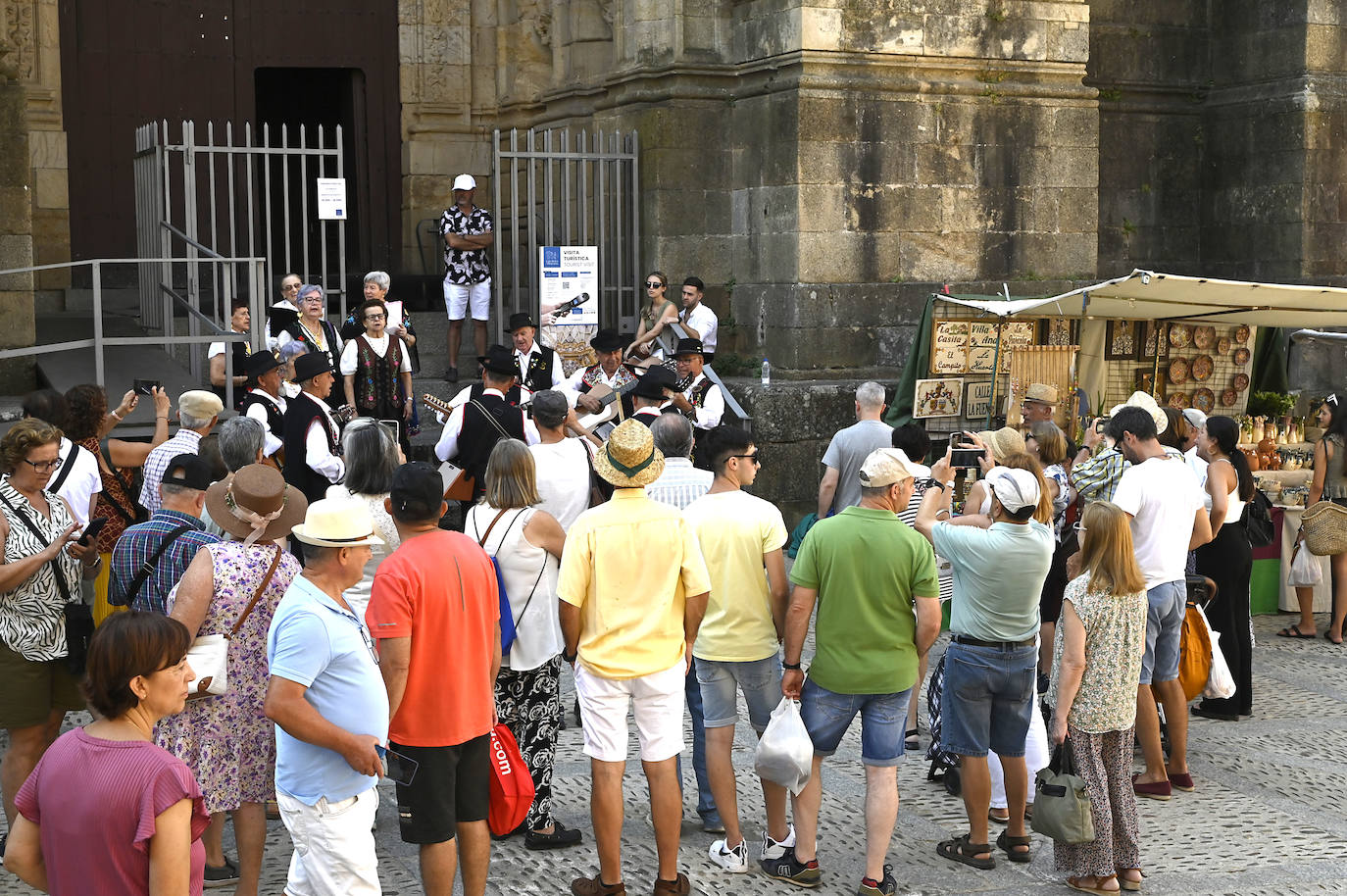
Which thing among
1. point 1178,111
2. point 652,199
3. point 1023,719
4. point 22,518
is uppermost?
point 1178,111

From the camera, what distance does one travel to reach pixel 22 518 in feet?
18.2

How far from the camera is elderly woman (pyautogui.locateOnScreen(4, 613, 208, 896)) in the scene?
3236mm

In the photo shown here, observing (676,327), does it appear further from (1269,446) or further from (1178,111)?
(1178,111)

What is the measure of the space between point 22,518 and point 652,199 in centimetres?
830

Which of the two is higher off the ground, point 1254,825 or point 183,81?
point 183,81

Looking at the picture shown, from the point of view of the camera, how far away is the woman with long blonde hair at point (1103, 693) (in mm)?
5574

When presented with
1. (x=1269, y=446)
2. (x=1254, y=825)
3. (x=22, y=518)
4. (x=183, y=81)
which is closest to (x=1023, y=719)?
(x=1254, y=825)

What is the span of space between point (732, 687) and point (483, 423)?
3.10 metres

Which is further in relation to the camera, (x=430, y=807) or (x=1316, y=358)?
(x=1316, y=358)

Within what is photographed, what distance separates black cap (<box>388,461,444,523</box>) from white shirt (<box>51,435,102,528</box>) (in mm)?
2168

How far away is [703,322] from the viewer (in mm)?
12289

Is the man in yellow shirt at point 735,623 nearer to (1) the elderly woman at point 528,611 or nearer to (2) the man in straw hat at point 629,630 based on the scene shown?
(2) the man in straw hat at point 629,630

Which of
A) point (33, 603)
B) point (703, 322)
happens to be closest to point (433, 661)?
point (33, 603)

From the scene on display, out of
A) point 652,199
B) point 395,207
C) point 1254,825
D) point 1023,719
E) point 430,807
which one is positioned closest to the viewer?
point 430,807
